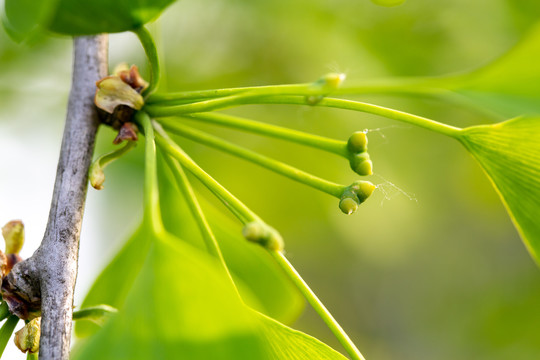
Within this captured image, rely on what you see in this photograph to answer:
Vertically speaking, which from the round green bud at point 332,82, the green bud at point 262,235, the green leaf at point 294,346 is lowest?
the green leaf at point 294,346

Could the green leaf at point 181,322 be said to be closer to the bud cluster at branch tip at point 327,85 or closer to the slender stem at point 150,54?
the bud cluster at branch tip at point 327,85

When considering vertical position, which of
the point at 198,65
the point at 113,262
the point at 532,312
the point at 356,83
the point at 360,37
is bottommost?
the point at 532,312

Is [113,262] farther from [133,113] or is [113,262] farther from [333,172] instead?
[333,172]

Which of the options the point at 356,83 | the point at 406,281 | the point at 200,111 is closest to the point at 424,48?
the point at 200,111

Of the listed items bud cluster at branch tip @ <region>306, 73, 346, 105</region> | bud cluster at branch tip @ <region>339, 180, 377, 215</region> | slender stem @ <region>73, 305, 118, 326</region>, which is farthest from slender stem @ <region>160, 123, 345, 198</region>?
slender stem @ <region>73, 305, 118, 326</region>

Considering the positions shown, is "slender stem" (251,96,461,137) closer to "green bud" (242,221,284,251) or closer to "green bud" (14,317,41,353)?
"green bud" (242,221,284,251)

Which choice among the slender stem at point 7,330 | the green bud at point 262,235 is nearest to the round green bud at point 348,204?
the green bud at point 262,235
